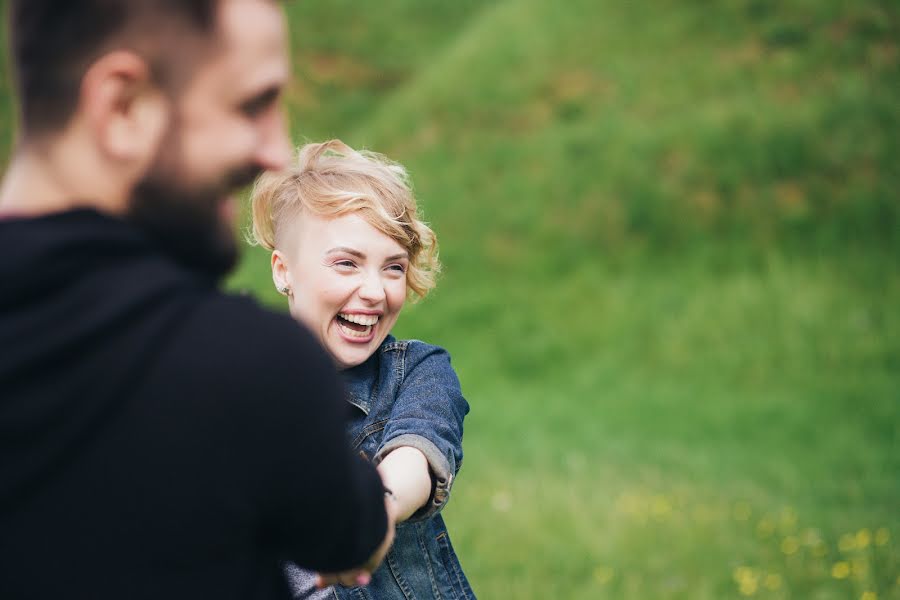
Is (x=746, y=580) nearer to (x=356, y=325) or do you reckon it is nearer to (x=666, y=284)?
(x=356, y=325)

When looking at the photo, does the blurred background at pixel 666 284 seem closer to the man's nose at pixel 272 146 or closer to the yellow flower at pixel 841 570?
the yellow flower at pixel 841 570

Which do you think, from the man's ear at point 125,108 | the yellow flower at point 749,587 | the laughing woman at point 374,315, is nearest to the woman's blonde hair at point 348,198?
the laughing woman at point 374,315

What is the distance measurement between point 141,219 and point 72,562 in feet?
1.47

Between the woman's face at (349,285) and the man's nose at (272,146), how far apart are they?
1.14m

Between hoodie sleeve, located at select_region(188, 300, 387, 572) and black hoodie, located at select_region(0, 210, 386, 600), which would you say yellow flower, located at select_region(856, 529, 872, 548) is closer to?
hoodie sleeve, located at select_region(188, 300, 387, 572)

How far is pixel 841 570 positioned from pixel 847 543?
23.4 inches

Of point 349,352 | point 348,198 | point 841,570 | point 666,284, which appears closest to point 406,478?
point 349,352

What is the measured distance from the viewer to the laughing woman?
238cm

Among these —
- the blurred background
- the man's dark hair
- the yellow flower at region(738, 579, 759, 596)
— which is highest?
the blurred background

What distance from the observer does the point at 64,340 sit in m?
1.16

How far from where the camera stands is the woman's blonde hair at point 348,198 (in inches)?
102

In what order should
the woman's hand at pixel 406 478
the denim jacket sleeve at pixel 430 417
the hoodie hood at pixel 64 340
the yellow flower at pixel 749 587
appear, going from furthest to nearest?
the yellow flower at pixel 749 587, the denim jacket sleeve at pixel 430 417, the woman's hand at pixel 406 478, the hoodie hood at pixel 64 340

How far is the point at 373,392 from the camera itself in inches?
Result: 101

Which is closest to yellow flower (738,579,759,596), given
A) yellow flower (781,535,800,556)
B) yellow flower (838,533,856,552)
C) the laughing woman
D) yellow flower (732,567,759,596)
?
yellow flower (732,567,759,596)
